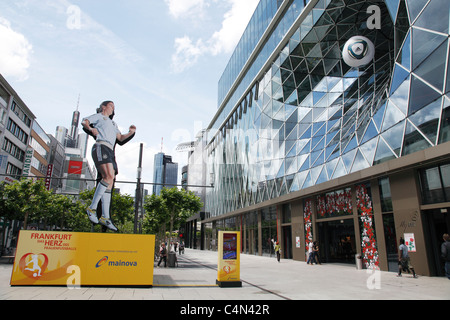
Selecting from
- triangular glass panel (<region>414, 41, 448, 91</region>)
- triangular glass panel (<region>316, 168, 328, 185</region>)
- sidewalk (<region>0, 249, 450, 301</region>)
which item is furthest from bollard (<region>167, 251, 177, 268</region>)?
triangular glass panel (<region>414, 41, 448, 91</region>)

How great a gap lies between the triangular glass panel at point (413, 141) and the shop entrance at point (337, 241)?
267 inches

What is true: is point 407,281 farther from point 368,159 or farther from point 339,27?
point 339,27

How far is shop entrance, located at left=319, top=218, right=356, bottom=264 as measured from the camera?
20.3m

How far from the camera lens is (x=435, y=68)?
13.6 m

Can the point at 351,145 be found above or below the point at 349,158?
above

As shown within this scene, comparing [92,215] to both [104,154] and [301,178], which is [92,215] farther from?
[301,178]

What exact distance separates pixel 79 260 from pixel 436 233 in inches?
599

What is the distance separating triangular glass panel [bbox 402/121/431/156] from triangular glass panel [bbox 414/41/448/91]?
83.4 inches

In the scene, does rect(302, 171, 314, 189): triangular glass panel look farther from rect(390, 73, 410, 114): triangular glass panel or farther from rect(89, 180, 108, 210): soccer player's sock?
rect(89, 180, 108, 210): soccer player's sock

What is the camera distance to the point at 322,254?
22.8 m

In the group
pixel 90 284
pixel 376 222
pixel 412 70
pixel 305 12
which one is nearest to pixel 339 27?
pixel 305 12

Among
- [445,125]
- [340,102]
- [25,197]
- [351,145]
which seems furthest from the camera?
[340,102]

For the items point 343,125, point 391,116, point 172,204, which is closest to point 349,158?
point 343,125

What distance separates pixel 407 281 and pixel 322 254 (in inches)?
416
